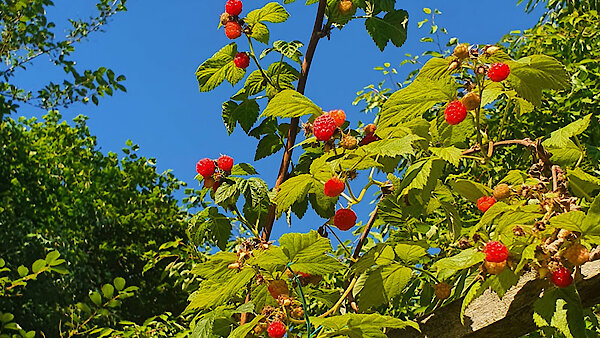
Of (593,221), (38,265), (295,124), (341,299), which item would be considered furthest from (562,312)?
(38,265)

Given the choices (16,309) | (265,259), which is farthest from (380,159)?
(16,309)

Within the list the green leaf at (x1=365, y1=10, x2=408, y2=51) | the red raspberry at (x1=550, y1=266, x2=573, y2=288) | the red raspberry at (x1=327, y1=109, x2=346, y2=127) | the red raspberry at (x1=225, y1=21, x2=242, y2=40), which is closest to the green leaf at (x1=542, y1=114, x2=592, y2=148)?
the red raspberry at (x1=550, y1=266, x2=573, y2=288)

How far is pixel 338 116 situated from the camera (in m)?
1.13

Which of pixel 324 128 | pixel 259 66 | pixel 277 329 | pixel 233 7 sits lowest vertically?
pixel 277 329

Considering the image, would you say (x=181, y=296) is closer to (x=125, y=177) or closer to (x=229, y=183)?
(x=125, y=177)

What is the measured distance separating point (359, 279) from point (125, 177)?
7.40m

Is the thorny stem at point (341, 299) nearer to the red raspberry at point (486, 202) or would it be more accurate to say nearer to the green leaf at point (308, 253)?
the green leaf at point (308, 253)

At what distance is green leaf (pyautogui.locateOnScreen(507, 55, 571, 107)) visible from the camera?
1.07m

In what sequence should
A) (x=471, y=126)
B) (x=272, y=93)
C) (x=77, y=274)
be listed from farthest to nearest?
1. (x=77, y=274)
2. (x=272, y=93)
3. (x=471, y=126)

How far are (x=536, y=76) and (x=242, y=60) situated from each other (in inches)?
25.3

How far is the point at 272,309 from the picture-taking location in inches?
41.8

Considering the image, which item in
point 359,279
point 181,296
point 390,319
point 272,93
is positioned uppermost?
point 181,296

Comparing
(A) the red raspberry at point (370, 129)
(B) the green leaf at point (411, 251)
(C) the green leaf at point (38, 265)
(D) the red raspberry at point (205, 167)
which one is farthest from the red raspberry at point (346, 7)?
(C) the green leaf at point (38, 265)

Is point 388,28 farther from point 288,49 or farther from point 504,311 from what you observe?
point 504,311
